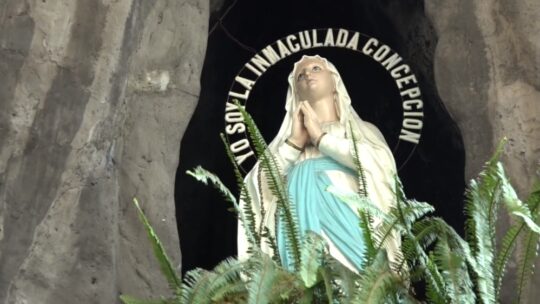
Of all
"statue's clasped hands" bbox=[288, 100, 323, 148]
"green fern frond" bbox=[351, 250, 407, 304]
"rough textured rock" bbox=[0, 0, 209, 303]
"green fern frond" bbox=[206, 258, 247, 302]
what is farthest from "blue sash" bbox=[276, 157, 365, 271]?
"green fern frond" bbox=[351, 250, 407, 304]

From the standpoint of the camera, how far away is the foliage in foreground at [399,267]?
388cm

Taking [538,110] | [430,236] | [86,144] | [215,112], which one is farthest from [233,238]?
[430,236]

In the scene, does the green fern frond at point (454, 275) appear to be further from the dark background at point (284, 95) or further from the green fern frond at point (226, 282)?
the dark background at point (284, 95)

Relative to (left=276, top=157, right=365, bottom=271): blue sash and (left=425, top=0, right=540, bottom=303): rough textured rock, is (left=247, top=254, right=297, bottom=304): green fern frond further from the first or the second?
(left=425, top=0, right=540, bottom=303): rough textured rock

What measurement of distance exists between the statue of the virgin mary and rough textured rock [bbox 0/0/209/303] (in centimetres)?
47

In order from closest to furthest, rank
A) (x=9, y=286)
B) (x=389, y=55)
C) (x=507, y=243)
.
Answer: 1. (x=507, y=243)
2. (x=9, y=286)
3. (x=389, y=55)

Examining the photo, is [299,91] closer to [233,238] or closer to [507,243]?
[233,238]

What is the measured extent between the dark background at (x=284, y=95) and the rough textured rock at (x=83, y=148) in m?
0.53

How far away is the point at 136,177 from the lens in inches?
231

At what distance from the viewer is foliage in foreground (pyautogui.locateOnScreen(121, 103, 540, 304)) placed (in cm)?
388

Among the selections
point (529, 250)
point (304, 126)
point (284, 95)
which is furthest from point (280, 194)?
point (284, 95)

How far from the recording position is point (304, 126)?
19.7 feet

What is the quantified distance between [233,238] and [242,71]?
36.2 inches

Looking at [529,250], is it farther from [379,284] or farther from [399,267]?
[379,284]
